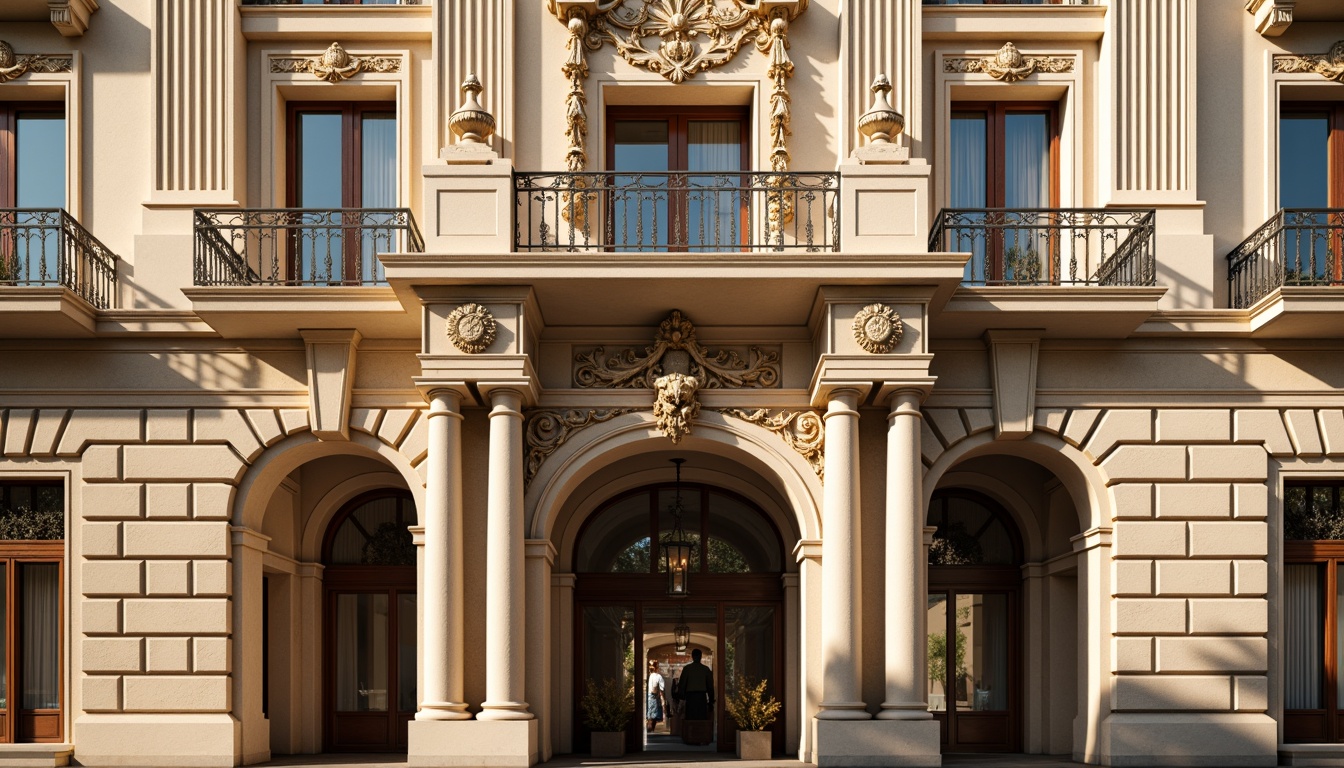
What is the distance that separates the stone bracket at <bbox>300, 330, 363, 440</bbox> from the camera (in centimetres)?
1667

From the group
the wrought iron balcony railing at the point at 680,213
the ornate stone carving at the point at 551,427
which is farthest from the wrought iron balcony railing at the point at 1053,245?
the ornate stone carving at the point at 551,427

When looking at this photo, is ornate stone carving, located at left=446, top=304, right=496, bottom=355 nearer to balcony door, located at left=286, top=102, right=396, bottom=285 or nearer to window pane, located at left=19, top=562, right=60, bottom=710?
balcony door, located at left=286, top=102, right=396, bottom=285

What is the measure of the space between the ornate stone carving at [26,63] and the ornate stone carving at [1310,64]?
1561 cm

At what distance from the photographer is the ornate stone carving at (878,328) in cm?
1548

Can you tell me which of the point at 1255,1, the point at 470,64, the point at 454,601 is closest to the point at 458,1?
the point at 470,64

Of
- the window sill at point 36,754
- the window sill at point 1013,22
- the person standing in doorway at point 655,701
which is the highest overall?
the window sill at point 1013,22

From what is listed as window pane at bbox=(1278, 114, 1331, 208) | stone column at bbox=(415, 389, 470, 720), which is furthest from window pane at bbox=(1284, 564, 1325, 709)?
stone column at bbox=(415, 389, 470, 720)

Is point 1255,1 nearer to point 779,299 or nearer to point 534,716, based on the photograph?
point 779,299

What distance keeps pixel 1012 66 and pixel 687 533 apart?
25.9 feet

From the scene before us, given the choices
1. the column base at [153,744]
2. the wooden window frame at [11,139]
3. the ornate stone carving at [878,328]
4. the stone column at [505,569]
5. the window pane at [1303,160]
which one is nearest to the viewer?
the stone column at [505,569]

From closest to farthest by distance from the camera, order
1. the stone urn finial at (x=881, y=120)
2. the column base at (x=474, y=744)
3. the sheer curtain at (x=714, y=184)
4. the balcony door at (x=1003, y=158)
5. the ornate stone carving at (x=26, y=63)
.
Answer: the column base at (x=474, y=744), the stone urn finial at (x=881, y=120), the sheer curtain at (x=714, y=184), the ornate stone carving at (x=26, y=63), the balcony door at (x=1003, y=158)

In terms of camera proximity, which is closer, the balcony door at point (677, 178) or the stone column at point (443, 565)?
the stone column at point (443, 565)

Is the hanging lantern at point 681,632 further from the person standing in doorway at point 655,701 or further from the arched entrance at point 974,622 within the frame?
the person standing in doorway at point 655,701

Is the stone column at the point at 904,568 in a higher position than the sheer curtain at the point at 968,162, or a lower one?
lower
